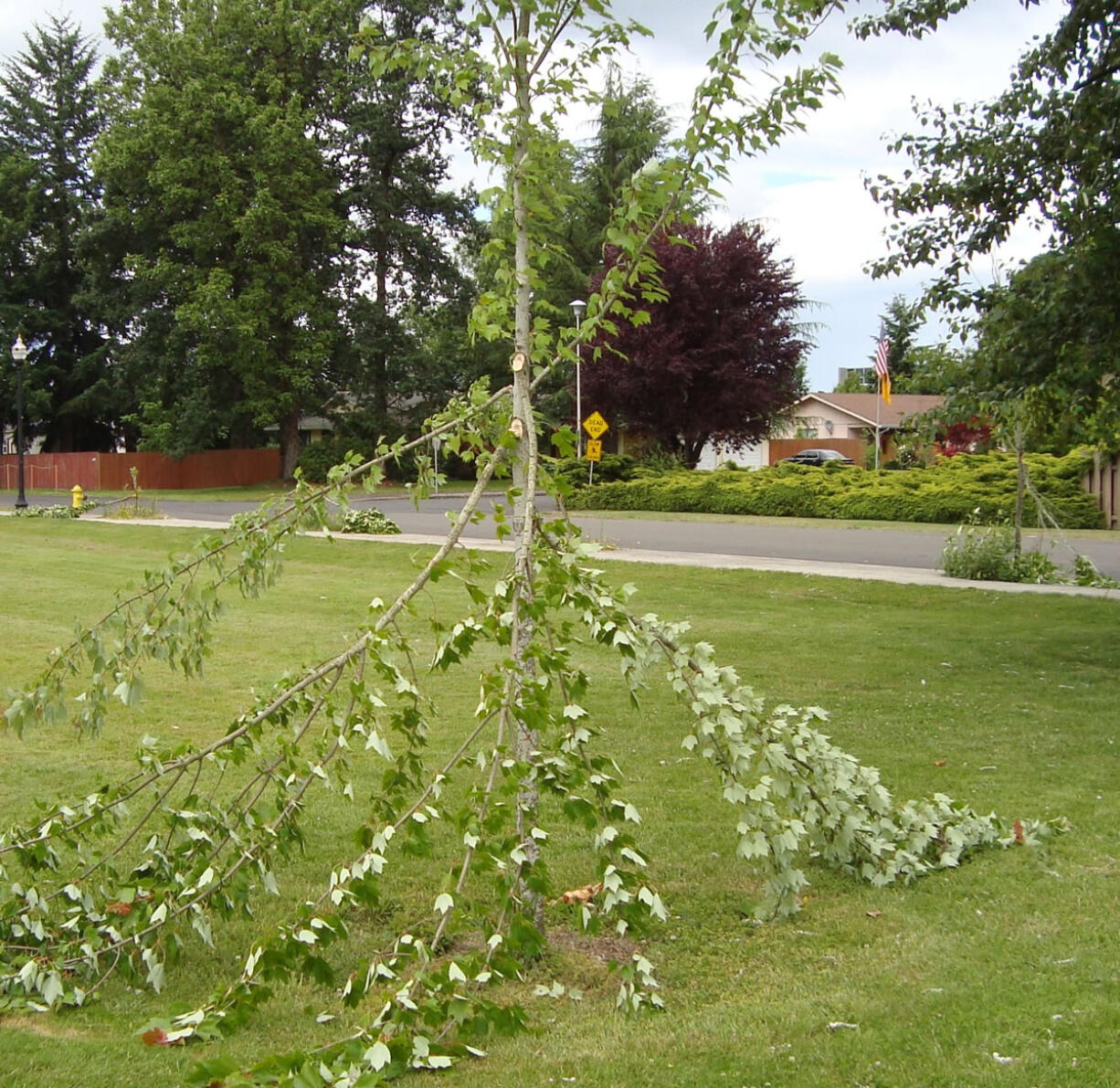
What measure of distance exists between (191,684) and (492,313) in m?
5.88

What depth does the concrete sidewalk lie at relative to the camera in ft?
50.2

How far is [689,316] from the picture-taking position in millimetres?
37281

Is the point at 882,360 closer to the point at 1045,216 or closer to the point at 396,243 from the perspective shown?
the point at 396,243

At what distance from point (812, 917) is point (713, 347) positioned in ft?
109

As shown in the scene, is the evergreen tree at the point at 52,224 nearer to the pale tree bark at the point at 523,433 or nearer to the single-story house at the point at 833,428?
the single-story house at the point at 833,428

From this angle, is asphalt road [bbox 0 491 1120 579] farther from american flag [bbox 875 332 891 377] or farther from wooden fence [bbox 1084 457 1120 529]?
american flag [bbox 875 332 891 377]

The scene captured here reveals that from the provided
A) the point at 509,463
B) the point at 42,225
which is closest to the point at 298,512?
the point at 509,463

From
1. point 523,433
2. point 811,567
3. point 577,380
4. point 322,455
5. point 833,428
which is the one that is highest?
point 833,428

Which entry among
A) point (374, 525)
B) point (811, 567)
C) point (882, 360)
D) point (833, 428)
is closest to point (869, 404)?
point (833, 428)

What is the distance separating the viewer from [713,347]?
122ft

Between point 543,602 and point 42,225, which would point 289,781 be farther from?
point 42,225

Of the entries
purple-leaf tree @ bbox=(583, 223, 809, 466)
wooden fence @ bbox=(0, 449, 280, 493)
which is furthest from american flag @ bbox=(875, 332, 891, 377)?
wooden fence @ bbox=(0, 449, 280, 493)

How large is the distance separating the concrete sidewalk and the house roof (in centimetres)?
3860

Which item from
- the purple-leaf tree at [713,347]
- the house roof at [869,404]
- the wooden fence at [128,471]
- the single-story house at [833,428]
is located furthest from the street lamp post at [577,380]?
the house roof at [869,404]
